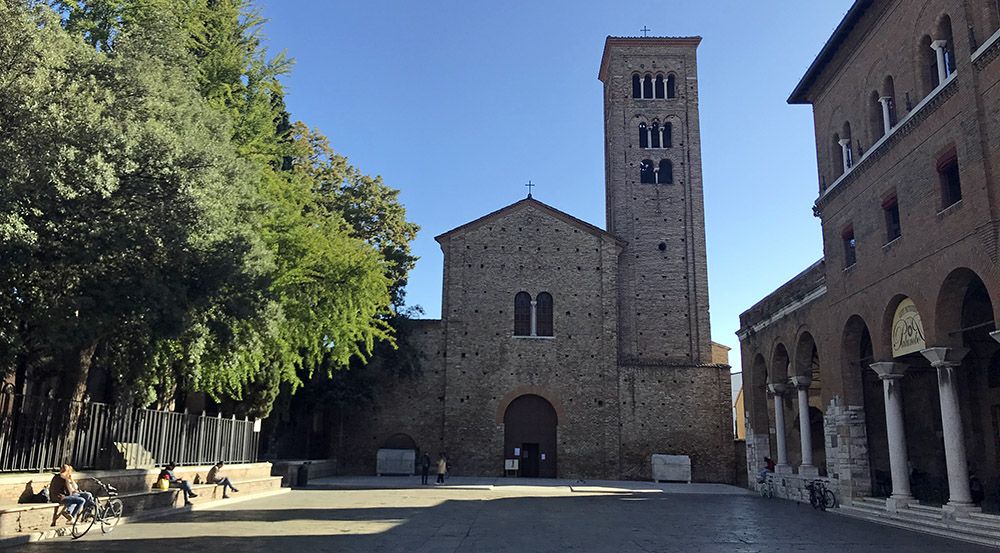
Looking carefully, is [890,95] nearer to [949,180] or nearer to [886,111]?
[886,111]

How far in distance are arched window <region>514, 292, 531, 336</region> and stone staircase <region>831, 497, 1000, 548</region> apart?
16.0 metres

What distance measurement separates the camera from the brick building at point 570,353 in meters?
29.4

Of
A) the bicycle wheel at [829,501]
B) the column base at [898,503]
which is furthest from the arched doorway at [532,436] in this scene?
the column base at [898,503]

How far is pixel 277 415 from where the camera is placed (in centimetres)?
2409

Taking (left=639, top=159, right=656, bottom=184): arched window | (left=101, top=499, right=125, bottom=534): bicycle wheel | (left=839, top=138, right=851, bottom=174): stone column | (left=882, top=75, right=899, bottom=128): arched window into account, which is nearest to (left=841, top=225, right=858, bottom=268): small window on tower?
(left=839, top=138, right=851, bottom=174): stone column

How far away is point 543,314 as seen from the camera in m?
31.0

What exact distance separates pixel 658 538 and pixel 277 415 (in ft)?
53.1

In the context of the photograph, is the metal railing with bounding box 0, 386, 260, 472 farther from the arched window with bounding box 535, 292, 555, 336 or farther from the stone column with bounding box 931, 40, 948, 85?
the stone column with bounding box 931, 40, 948, 85

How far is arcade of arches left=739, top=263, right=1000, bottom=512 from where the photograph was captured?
1301cm

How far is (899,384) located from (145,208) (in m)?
14.4

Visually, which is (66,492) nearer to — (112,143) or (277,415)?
(112,143)

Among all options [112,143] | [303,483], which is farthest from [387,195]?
[112,143]

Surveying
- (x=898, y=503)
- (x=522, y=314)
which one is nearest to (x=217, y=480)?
(x=898, y=503)

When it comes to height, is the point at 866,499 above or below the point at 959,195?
below
